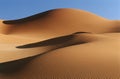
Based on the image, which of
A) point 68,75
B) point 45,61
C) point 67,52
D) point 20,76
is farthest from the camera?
point 67,52

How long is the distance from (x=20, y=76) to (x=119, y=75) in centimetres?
320

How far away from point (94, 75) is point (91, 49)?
3289mm

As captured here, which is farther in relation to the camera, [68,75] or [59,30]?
[59,30]

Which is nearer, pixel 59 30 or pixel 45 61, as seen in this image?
pixel 45 61

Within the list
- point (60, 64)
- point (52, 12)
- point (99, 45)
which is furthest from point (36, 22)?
point (60, 64)

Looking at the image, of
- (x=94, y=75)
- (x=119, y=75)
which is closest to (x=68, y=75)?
(x=94, y=75)

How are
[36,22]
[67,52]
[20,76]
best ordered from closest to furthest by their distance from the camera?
[20,76] → [67,52] → [36,22]

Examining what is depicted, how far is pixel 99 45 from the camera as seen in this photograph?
46.6 ft

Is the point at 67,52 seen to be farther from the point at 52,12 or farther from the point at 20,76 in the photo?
the point at 52,12

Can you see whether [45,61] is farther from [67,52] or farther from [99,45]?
[99,45]

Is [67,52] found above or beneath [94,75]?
above

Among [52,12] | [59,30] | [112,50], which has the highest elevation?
[52,12]

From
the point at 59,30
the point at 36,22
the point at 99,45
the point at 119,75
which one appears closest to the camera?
the point at 119,75

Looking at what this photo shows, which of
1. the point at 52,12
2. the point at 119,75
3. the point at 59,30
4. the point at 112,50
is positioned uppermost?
the point at 52,12
